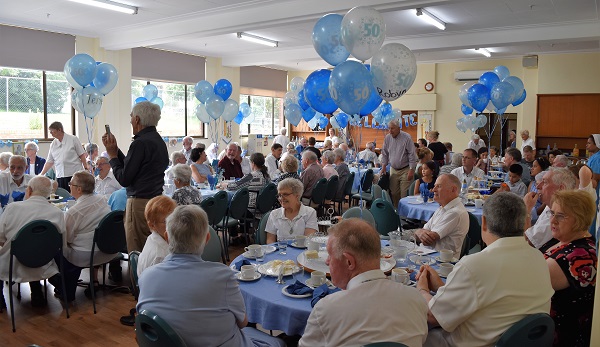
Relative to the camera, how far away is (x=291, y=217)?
13.3ft

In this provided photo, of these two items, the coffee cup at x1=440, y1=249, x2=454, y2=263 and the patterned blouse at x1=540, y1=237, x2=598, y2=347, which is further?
the coffee cup at x1=440, y1=249, x2=454, y2=263

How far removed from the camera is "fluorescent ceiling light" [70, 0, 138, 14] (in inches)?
317

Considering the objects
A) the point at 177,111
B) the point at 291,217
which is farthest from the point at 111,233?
the point at 177,111

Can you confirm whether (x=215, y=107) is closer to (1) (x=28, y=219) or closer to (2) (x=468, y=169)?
(2) (x=468, y=169)

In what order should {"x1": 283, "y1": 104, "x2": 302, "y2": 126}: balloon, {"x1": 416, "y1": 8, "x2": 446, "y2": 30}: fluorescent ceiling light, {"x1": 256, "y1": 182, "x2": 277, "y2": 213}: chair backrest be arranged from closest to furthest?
{"x1": 256, "y1": 182, "x2": 277, "y2": 213}: chair backrest
{"x1": 416, "y1": 8, "x2": 446, "y2": 30}: fluorescent ceiling light
{"x1": 283, "y1": 104, "x2": 302, "y2": 126}: balloon

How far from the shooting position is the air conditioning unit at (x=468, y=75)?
48.9ft

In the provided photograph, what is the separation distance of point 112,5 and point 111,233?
17.9 feet

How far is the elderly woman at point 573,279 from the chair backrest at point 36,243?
3.75m

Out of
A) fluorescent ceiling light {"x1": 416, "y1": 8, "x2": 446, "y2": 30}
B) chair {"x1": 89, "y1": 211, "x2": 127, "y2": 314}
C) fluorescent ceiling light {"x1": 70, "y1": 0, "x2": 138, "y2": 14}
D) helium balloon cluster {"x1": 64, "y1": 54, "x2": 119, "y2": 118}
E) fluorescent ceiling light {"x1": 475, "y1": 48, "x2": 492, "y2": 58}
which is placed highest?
fluorescent ceiling light {"x1": 475, "y1": 48, "x2": 492, "y2": 58}

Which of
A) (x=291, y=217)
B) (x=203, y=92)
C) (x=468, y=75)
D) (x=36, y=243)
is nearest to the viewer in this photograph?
(x=36, y=243)

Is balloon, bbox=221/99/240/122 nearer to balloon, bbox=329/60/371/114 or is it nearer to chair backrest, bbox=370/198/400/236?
balloon, bbox=329/60/371/114

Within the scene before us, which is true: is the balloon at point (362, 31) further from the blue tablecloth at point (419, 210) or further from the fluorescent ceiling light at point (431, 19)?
the fluorescent ceiling light at point (431, 19)

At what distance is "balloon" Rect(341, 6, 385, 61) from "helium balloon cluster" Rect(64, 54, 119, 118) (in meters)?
4.34

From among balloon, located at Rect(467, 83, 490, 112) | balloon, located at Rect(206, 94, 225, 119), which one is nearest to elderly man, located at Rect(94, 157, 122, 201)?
balloon, located at Rect(206, 94, 225, 119)
